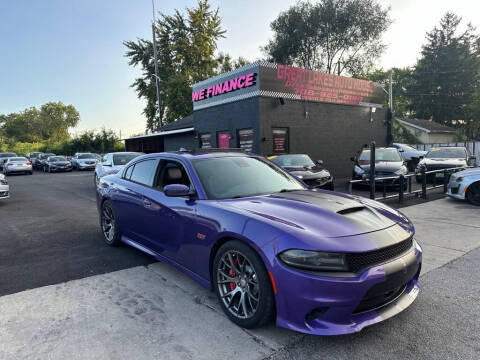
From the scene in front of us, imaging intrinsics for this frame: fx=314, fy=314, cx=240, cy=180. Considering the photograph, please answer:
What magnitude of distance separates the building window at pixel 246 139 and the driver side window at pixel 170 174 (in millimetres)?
10558

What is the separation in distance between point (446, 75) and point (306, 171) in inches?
1671

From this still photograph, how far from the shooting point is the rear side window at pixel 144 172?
407cm

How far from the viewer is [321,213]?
268 centimetres

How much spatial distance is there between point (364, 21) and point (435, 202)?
34.7m

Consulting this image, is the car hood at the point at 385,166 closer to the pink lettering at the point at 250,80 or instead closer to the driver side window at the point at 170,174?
the pink lettering at the point at 250,80

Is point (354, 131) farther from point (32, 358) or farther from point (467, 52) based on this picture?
point (467, 52)

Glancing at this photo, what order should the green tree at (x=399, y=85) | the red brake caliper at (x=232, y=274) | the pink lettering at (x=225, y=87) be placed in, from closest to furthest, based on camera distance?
the red brake caliper at (x=232, y=274), the pink lettering at (x=225, y=87), the green tree at (x=399, y=85)

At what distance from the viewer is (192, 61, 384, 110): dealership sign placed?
1388 cm

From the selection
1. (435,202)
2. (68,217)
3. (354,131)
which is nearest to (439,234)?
(435,202)

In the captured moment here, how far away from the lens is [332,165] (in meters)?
16.3

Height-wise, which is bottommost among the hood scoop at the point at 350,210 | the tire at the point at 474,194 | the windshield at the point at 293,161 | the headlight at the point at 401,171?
the tire at the point at 474,194

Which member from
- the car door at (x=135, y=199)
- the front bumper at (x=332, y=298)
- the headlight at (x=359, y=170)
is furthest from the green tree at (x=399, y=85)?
the front bumper at (x=332, y=298)

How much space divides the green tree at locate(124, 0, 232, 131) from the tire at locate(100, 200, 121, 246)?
2736 cm

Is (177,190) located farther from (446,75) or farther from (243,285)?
(446,75)
